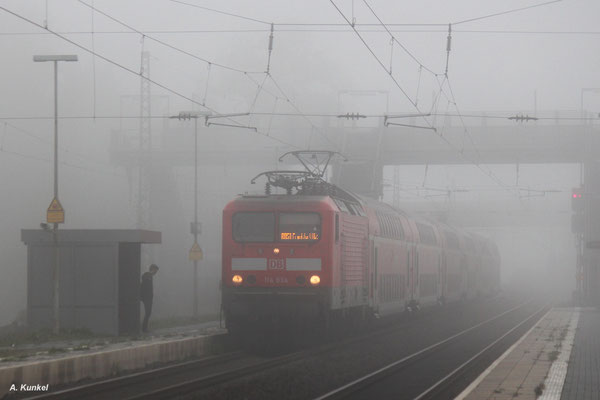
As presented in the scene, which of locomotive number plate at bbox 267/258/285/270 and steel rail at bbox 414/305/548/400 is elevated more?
locomotive number plate at bbox 267/258/285/270

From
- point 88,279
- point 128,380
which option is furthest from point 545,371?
point 88,279

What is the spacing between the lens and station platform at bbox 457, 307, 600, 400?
13.8 m

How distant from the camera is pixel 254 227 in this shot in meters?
21.8

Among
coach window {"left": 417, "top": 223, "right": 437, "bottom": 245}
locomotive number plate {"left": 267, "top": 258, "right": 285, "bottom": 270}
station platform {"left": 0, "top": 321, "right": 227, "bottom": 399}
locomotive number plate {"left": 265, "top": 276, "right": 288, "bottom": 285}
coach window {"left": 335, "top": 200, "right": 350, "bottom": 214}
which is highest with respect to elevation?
coach window {"left": 335, "top": 200, "right": 350, "bottom": 214}

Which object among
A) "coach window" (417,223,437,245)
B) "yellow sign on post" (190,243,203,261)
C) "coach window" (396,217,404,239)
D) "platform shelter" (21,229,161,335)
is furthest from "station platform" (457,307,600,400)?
"yellow sign on post" (190,243,203,261)

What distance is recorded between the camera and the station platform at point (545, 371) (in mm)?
13828

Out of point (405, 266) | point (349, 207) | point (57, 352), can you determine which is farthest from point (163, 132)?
point (57, 352)

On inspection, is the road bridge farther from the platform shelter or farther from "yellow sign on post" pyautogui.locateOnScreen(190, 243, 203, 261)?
the platform shelter

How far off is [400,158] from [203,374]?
3946cm

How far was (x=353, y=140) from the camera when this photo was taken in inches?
2181

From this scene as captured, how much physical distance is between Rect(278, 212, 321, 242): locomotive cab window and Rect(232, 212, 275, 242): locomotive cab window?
0.22 meters

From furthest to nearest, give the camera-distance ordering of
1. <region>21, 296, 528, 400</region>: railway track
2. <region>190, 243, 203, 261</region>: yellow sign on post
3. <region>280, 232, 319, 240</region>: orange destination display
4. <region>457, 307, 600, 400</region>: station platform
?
<region>190, 243, 203, 261</region>: yellow sign on post, <region>280, 232, 319, 240</region>: orange destination display, <region>21, 296, 528, 400</region>: railway track, <region>457, 307, 600, 400</region>: station platform

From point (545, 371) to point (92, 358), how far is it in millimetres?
7439

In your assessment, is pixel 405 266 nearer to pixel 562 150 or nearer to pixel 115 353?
pixel 115 353
